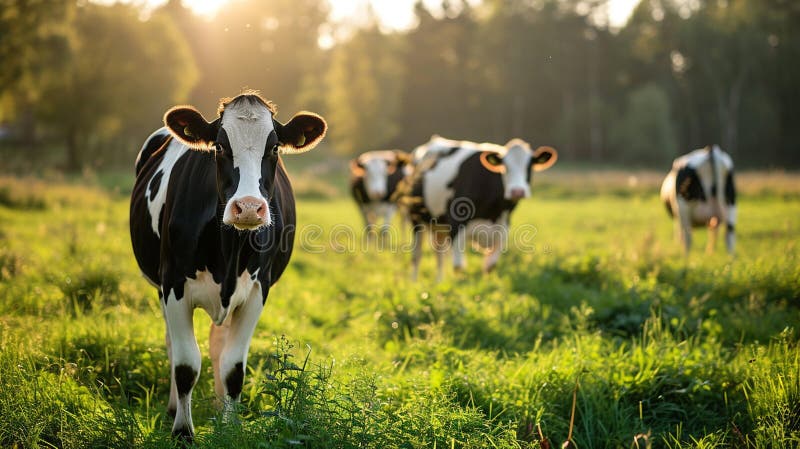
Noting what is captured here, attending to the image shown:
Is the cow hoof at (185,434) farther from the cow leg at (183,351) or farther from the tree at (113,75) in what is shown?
the tree at (113,75)

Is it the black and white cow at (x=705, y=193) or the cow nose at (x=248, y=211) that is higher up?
the cow nose at (x=248, y=211)

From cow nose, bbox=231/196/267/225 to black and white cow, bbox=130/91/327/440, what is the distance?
0.01 metres

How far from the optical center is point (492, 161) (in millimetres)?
8742

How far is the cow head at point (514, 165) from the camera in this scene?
844 cm

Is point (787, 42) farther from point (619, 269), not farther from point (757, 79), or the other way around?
point (619, 269)

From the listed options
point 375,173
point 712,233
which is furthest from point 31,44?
point 712,233

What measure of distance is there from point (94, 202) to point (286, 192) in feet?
42.4

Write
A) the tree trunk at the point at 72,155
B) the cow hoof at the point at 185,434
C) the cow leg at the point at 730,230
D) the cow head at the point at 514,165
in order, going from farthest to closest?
the tree trunk at the point at 72,155 < the cow leg at the point at 730,230 < the cow head at the point at 514,165 < the cow hoof at the point at 185,434

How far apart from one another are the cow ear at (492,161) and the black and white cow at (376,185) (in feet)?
17.0

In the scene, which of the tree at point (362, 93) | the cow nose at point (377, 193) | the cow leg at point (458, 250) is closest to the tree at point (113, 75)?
the tree at point (362, 93)

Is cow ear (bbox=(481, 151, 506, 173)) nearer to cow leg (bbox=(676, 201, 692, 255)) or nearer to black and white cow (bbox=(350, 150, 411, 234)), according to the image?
cow leg (bbox=(676, 201, 692, 255))

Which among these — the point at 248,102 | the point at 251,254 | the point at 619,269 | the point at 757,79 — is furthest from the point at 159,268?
the point at 757,79

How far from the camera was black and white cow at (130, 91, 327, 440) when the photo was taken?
3.44 meters

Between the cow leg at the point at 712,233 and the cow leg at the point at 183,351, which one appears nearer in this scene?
the cow leg at the point at 183,351
